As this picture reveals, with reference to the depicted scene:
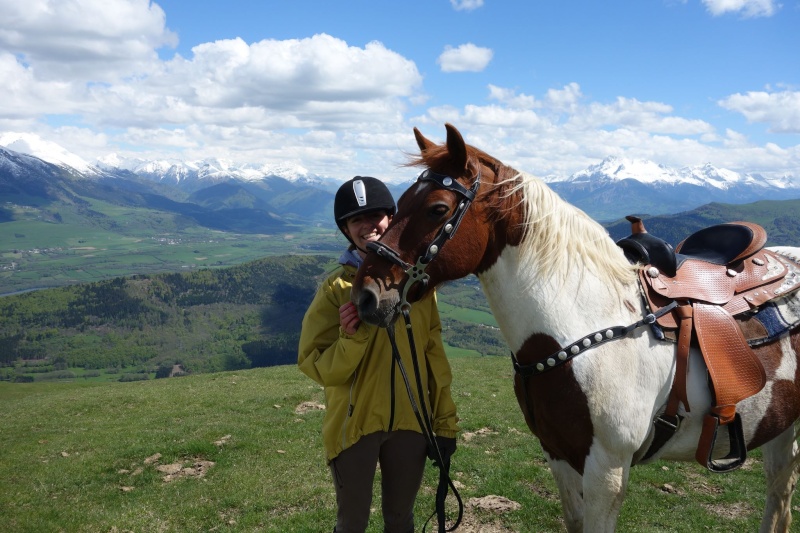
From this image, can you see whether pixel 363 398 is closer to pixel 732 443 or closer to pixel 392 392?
pixel 392 392

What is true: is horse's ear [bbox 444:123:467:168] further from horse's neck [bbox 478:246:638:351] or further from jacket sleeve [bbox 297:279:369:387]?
jacket sleeve [bbox 297:279:369:387]

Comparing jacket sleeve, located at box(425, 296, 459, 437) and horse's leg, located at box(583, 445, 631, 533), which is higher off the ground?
jacket sleeve, located at box(425, 296, 459, 437)

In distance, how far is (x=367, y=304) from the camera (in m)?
2.83

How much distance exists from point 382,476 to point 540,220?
7.12 feet

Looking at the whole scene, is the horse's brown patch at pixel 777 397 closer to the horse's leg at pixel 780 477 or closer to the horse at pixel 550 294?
the horse at pixel 550 294

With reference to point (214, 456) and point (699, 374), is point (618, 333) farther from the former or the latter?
point (214, 456)

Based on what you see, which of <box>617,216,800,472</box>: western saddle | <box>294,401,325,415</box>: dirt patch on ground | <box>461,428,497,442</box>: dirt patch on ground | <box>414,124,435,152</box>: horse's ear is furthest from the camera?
<box>294,401,325,415</box>: dirt patch on ground

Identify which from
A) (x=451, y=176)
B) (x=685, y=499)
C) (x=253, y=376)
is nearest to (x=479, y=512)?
(x=685, y=499)

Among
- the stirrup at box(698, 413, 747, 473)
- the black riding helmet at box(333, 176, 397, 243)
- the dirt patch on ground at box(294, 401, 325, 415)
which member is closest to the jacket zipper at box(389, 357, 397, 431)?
the black riding helmet at box(333, 176, 397, 243)

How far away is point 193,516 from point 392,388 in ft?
16.9

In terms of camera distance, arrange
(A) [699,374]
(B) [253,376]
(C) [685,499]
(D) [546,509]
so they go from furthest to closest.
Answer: (B) [253,376] → (C) [685,499] → (D) [546,509] → (A) [699,374]

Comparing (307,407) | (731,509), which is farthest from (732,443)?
(307,407)

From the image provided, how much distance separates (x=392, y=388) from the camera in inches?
137

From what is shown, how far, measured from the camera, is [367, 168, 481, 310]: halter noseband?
2.83 meters
